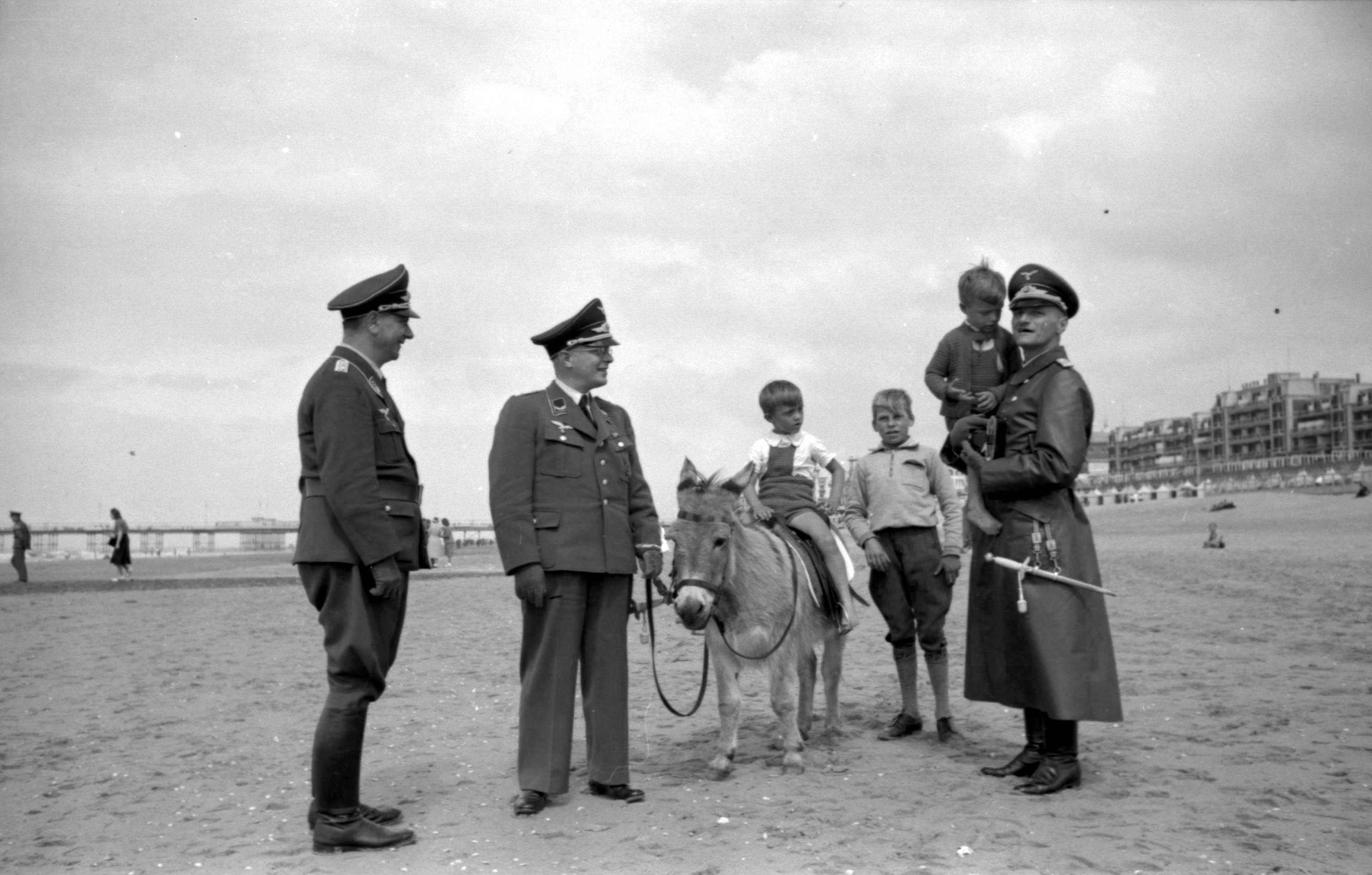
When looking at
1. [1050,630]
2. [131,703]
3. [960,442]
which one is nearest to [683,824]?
[1050,630]

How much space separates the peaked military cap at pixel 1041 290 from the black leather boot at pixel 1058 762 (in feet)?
8.56

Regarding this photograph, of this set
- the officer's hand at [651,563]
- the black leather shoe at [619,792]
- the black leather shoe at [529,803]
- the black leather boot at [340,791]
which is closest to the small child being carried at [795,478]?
the officer's hand at [651,563]

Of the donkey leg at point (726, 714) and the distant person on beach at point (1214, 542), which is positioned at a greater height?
the donkey leg at point (726, 714)

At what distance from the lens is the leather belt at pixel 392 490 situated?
5.89 meters

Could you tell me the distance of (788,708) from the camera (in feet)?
24.4

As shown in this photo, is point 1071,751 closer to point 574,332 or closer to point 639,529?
point 639,529

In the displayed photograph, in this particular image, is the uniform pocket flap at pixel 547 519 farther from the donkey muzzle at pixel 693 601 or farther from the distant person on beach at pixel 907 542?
the distant person on beach at pixel 907 542

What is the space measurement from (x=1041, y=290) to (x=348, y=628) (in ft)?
15.2

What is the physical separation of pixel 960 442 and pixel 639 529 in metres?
2.21

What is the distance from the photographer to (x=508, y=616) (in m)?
20.2

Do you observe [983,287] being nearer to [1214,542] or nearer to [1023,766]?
[1023,766]

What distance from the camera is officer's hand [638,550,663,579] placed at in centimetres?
706

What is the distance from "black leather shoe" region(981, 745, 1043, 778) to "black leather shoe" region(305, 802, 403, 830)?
12.2ft

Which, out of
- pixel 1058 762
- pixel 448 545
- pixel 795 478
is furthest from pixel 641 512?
pixel 448 545
